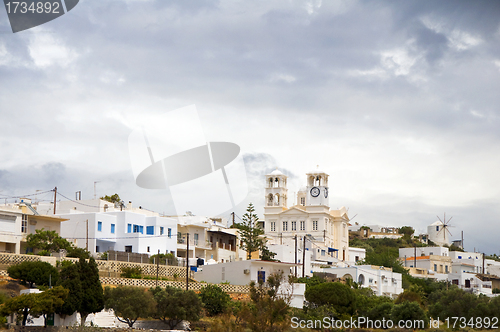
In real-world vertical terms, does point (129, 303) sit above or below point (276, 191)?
below

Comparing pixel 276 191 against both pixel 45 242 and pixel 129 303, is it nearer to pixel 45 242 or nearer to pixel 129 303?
pixel 45 242

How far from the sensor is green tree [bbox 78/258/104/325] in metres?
31.7

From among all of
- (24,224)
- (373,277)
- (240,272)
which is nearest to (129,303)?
(240,272)

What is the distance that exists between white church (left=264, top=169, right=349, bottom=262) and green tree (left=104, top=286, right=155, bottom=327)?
57.5 metres

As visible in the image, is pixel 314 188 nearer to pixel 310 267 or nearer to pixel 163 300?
pixel 310 267

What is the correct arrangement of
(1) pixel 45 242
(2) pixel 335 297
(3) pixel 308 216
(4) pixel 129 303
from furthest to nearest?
(3) pixel 308 216, (1) pixel 45 242, (2) pixel 335 297, (4) pixel 129 303

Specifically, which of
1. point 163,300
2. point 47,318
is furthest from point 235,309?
point 47,318

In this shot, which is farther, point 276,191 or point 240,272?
point 276,191

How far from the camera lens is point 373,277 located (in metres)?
63.8

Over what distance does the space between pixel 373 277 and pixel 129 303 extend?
36.1 meters

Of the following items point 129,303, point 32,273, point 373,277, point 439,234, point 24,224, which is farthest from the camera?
point 439,234

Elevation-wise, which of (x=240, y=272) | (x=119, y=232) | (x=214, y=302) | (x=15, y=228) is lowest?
(x=214, y=302)

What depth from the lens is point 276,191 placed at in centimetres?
9869

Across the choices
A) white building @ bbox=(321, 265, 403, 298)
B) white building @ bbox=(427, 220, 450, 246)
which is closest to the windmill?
white building @ bbox=(427, 220, 450, 246)
